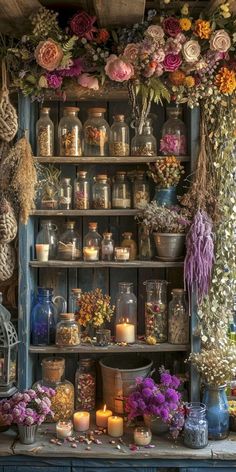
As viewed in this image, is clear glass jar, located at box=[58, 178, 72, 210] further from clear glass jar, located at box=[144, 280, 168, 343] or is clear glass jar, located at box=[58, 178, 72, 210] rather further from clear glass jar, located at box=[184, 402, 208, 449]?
clear glass jar, located at box=[184, 402, 208, 449]

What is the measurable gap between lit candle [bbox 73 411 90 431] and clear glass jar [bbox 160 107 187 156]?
1.35 m

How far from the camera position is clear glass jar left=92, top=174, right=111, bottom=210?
2.98m

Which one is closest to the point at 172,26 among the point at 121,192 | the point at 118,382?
the point at 121,192

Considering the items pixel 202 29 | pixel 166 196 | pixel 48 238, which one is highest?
pixel 202 29

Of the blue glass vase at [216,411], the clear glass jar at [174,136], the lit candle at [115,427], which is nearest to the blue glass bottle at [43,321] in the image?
the lit candle at [115,427]

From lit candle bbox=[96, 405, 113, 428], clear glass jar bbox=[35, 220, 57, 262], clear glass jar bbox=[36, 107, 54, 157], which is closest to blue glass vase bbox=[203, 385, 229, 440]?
lit candle bbox=[96, 405, 113, 428]

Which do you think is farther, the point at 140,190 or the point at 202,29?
the point at 140,190

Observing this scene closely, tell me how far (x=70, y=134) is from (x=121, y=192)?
391 millimetres

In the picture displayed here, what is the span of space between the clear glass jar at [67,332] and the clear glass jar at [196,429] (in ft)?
2.15

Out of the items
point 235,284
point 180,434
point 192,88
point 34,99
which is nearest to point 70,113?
point 34,99

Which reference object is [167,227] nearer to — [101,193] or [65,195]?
[101,193]

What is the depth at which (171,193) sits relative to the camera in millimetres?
2939

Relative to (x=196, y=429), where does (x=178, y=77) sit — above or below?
above

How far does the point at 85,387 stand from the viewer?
9.93 ft
